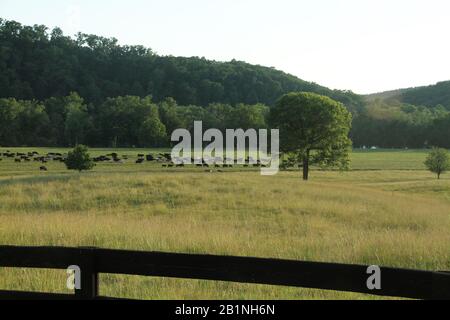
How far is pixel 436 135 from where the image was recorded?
156 meters

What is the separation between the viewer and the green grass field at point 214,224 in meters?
8.55

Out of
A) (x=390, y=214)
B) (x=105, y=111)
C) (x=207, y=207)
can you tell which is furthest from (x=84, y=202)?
(x=105, y=111)

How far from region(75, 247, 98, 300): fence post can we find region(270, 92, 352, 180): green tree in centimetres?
5124

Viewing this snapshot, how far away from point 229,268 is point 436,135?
163m

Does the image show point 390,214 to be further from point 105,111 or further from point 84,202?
point 105,111

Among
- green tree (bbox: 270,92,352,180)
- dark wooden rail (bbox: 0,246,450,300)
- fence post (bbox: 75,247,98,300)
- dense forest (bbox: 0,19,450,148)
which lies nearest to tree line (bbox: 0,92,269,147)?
dense forest (bbox: 0,19,450,148)

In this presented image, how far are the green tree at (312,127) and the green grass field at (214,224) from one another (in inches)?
285

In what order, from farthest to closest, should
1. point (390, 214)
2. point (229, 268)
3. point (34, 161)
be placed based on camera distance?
point (34, 161)
point (390, 214)
point (229, 268)

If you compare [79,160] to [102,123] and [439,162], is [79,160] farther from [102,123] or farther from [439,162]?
[102,123]

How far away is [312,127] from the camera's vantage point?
55625 mm

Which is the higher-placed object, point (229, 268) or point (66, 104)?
point (66, 104)

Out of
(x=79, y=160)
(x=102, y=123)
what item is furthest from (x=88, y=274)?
(x=102, y=123)
